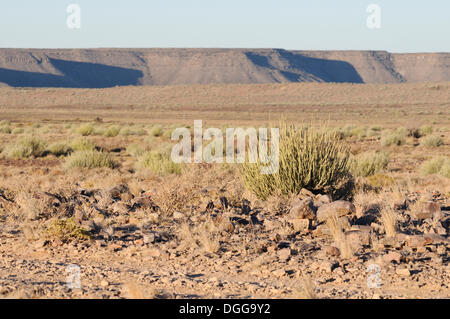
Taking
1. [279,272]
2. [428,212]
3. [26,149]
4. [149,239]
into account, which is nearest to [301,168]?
[428,212]

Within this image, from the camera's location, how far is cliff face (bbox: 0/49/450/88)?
575 feet

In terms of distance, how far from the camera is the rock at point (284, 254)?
23.2 ft

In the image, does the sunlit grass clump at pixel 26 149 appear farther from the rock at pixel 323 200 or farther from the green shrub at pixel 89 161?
the rock at pixel 323 200

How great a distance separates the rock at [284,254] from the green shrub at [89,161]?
12864 millimetres

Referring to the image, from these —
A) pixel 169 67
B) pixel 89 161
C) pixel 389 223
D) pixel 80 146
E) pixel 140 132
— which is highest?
pixel 169 67

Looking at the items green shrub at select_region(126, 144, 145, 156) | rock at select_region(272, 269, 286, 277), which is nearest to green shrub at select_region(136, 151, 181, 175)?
green shrub at select_region(126, 144, 145, 156)

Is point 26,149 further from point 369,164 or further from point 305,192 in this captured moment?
point 305,192

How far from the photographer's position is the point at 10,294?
5.75 meters

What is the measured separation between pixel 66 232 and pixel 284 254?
3066mm

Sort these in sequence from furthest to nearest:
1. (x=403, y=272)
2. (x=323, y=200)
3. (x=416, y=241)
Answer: (x=323, y=200)
(x=416, y=241)
(x=403, y=272)

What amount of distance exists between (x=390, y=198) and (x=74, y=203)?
5529 millimetres

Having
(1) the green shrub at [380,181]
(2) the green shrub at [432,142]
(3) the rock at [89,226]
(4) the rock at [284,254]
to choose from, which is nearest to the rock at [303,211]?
(4) the rock at [284,254]

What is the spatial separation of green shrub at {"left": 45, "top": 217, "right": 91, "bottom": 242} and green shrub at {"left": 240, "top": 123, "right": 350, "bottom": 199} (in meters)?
3.33

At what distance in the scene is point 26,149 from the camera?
2361 centimetres
